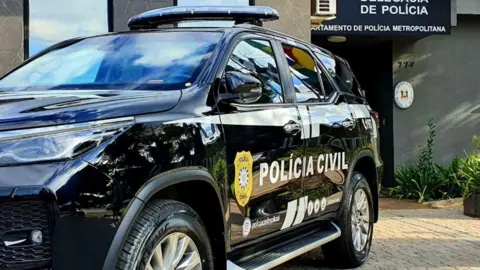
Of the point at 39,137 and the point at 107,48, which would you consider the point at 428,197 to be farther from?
the point at 39,137

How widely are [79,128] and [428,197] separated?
1074cm

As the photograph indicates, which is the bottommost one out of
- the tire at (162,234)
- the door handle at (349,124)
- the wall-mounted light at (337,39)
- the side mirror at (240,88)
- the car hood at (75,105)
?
the tire at (162,234)

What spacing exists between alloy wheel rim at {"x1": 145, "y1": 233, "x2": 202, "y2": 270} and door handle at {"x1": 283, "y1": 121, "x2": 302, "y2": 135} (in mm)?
1367

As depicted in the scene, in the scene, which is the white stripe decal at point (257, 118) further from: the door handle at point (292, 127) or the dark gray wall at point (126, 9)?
the dark gray wall at point (126, 9)

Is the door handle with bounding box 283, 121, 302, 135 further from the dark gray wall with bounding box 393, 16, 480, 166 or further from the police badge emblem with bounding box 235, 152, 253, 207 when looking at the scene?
the dark gray wall with bounding box 393, 16, 480, 166

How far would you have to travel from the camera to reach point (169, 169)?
2994 millimetres

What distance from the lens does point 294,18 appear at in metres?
10.2

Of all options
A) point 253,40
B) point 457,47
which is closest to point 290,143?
point 253,40

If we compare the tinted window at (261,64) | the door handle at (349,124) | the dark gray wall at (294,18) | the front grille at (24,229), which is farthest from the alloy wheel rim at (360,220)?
the dark gray wall at (294,18)

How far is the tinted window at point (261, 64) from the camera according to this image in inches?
162

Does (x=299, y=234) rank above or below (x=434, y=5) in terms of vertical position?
below

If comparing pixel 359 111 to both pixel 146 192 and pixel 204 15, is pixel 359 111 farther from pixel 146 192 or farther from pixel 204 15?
pixel 146 192

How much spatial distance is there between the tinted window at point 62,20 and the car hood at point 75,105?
6177mm

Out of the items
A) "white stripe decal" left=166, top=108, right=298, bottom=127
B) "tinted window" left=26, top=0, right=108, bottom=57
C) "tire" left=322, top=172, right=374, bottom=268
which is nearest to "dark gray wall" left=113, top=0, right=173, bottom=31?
"tinted window" left=26, top=0, right=108, bottom=57
